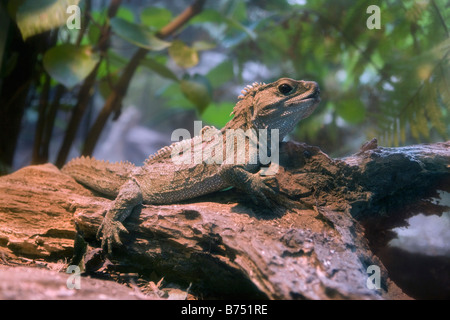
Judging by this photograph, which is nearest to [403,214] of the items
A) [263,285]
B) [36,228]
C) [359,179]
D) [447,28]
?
[359,179]

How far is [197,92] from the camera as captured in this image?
22.1ft

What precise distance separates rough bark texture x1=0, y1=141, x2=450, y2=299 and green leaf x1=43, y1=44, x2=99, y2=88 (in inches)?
82.3

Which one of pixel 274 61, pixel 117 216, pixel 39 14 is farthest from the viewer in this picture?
pixel 274 61

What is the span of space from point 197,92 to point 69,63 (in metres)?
2.60

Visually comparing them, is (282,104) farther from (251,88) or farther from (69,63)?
(69,63)

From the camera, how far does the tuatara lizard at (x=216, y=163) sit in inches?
146

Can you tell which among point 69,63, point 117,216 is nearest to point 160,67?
point 69,63

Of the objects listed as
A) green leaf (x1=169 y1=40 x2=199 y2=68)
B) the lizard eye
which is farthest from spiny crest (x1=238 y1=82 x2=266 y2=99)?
green leaf (x1=169 y1=40 x2=199 y2=68)

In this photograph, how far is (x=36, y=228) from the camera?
4.09 meters

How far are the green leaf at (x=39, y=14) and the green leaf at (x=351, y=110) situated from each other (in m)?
5.34

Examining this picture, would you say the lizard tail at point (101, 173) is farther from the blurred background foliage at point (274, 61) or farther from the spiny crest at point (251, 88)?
the spiny crest at point (251, 88)

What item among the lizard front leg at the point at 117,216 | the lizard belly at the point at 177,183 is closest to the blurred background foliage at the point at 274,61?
the lizard belly at the point at 177,183

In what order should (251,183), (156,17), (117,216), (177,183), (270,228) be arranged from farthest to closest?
(156,17) → (177,183) → (117,216) → (251,183) → (270,228)

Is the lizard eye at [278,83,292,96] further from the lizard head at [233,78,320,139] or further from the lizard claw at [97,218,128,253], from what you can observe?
the lizard claw at [97,218,128,253]
